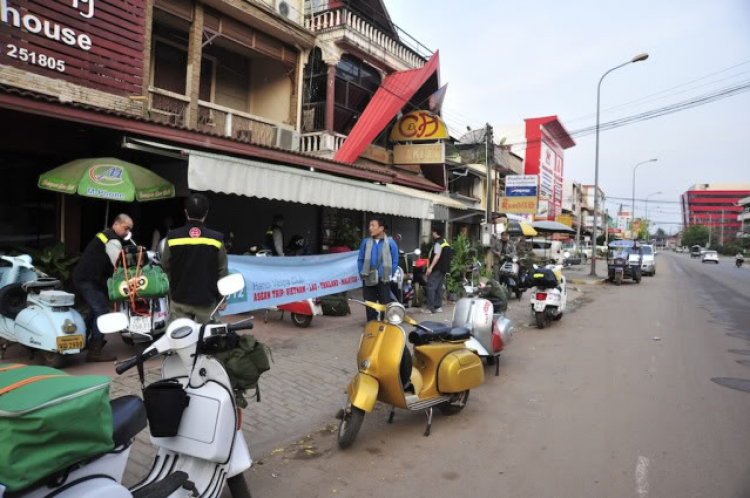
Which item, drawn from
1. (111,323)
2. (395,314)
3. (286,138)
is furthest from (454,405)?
(286,138)

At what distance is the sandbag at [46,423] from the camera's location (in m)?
1.52

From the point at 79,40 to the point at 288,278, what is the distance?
18.5 feet

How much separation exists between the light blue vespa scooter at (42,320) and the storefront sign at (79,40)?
4.30 metres

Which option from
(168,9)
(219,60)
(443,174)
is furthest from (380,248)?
(443,174)

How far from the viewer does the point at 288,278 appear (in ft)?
24.8

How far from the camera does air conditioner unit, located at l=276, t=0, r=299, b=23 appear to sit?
12.4 meters

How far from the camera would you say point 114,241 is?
18.3 ft

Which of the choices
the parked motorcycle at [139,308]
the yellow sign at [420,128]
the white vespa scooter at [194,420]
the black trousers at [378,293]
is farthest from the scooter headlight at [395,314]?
the yellow sign at [420,128]

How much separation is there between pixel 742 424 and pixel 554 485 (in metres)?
2.53

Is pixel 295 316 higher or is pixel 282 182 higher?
pixel 282 182

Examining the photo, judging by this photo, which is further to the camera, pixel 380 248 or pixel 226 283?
pixel 380 248

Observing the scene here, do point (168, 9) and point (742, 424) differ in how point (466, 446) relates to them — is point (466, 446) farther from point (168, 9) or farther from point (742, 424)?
point (168, 9)

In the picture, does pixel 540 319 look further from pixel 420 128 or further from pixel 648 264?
pixel 648 264

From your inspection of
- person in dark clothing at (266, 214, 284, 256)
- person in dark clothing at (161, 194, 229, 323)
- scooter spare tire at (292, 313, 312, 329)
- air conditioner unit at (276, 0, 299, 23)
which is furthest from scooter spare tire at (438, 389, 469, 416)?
air conditioner unit at (276, 0, 299, 23)
